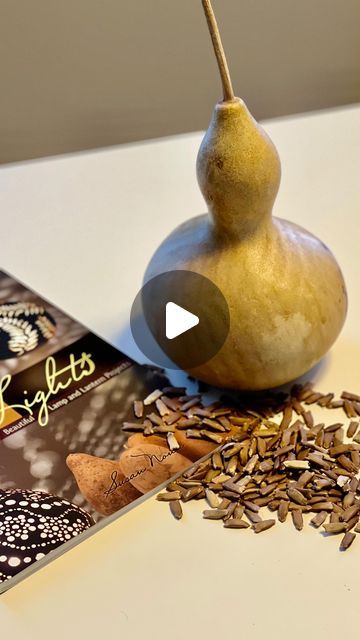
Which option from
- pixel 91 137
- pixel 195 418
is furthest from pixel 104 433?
pixel 91 137

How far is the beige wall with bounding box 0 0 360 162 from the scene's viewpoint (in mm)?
1413

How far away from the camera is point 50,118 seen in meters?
1.51

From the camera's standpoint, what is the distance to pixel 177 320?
2.24ft

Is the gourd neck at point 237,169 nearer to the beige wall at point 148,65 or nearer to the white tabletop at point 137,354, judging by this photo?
the white tabletop at point 137,354

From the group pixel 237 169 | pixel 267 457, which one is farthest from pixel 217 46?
pixel 267 457

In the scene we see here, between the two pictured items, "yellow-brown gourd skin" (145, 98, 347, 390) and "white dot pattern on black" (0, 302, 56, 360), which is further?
"white dot pattern on black" (0, 302, 56, 360)

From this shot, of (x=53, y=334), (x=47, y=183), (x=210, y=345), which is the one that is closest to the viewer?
(x=210, y=345)

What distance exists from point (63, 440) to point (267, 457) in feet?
0.55

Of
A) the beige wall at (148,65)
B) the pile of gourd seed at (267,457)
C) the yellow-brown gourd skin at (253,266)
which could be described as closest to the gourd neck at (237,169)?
the yellow-brown gourd skin at (253,266)

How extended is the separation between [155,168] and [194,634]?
695 millimetres

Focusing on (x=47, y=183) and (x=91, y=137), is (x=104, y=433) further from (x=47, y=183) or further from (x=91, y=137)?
(x=91, y=137)

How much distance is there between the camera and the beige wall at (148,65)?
1.41m

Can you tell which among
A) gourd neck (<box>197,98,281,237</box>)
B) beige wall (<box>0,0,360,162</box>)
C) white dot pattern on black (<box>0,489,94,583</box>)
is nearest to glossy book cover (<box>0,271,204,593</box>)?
white dot pattern on black (<box>0,489,94,583</box>)
